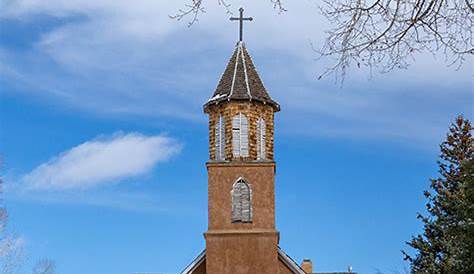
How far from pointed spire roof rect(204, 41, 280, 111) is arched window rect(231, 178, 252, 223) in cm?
276

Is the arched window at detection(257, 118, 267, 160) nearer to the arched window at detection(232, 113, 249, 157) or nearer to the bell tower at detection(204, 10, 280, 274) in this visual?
the bell tower at detection(204, 10, 280, 274)

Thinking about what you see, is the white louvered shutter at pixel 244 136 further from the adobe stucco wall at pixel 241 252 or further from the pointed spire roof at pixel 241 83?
the adobe stucco wall at pixel 241 252

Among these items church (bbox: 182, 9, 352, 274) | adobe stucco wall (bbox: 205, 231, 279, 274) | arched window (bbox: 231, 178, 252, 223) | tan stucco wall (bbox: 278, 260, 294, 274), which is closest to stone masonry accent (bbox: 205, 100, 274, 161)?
church (bbox: 182, 9, 352, 274)

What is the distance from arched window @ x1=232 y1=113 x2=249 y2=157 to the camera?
90.0 feet

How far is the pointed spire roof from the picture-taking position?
27.8m

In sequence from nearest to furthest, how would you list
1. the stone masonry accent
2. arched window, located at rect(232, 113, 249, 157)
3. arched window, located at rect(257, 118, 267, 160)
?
arched window, located at rect(232, 113, 249, 157) < the stone masonry accent < arched window, located at rect(257, 118, 267, 160)

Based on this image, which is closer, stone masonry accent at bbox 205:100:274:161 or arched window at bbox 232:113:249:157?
arched window at bbox 232:113:249:157

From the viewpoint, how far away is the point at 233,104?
2769 centimetres

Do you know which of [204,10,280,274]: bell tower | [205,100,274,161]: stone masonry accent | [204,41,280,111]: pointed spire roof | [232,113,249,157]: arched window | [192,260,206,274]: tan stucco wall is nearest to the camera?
[204,10,280,274]: bell tower

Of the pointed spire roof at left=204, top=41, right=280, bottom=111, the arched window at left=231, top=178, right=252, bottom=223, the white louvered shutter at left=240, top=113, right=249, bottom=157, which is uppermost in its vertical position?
the pointed spire roof at left=204, top=41, right=280, bottom=111

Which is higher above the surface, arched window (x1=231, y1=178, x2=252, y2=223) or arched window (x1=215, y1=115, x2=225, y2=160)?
arched window (x1=215, y1=115, x2=225, y2=160)

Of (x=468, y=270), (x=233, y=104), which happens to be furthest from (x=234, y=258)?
(x=468, y=270)

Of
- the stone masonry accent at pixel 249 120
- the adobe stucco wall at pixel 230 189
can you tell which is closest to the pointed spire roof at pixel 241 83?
the stone masonry accent at pixel 249 120

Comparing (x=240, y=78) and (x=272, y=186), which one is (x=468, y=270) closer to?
(x=272, y=186)
